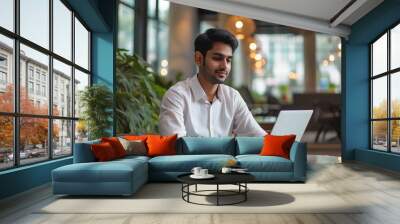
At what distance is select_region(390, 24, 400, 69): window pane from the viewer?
7.39 meters

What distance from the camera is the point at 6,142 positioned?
4.59 metres

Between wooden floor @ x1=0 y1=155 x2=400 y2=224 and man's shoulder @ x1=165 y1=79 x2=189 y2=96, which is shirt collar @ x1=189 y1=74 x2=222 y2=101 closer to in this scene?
man's shoulder @ x1=165 y1=79 x2=189 y2=96

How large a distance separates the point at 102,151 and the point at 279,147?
2345 mm

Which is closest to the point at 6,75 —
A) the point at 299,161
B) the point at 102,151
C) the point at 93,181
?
the point at 102,151

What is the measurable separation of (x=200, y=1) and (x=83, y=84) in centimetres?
267

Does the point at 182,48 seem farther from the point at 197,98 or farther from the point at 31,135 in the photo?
the point at 31,135

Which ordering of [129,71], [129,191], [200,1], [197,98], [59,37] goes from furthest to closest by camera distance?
[129,71] < [200,1] < [197,98] < [59,37] < [129,191]

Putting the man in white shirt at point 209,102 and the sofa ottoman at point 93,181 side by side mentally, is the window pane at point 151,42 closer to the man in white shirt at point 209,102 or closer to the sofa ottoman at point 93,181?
the man in white shirt at point 209,102

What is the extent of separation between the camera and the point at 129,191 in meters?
4.42

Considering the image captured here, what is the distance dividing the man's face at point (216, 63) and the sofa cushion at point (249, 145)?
148cm

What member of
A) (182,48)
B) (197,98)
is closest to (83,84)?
(197,98)

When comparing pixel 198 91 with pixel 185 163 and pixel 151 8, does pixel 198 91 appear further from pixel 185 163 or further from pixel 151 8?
pixel 151 8

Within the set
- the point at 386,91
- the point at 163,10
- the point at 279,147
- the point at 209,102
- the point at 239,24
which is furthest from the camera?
the point at 163,10

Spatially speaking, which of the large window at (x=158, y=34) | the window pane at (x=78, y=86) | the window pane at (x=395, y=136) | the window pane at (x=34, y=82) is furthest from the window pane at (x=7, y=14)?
the large window at (x=158, y=34)
